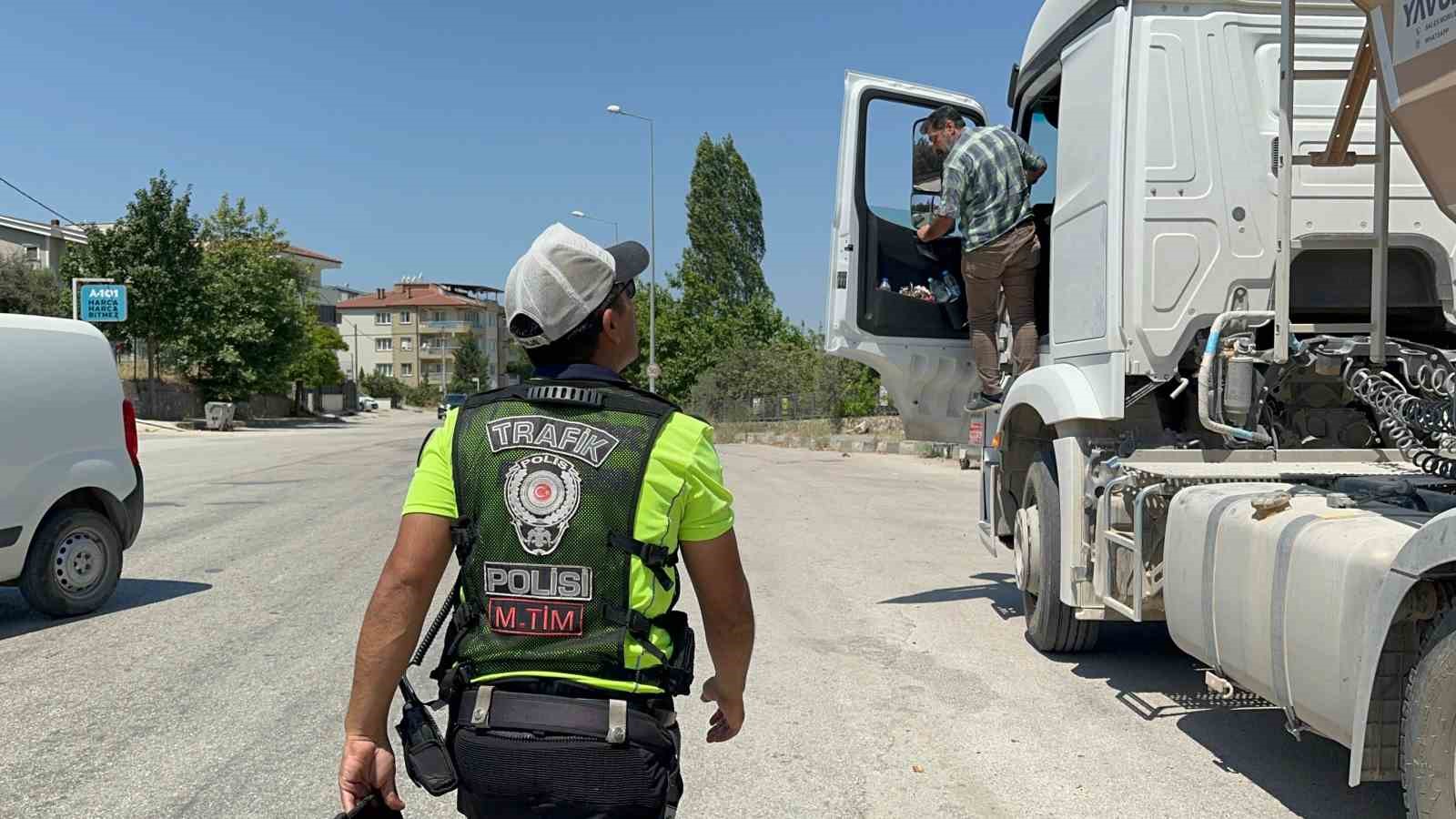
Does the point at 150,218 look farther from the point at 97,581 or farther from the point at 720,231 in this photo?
the point at 97,581

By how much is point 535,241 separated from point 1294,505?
9.43 ft

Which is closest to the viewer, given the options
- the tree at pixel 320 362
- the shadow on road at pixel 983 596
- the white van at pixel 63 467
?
the white van at pixel 63 467

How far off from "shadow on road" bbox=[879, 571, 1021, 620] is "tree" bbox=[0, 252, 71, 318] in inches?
1671

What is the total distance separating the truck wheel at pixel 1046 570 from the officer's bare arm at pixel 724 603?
3931 millimetres

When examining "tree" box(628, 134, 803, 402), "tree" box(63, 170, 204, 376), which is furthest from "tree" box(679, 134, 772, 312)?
"tree" box(63, 170, 204, 376)

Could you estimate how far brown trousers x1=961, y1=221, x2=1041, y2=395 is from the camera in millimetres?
6531

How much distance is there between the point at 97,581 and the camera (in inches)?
300

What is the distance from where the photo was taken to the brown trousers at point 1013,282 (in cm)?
653

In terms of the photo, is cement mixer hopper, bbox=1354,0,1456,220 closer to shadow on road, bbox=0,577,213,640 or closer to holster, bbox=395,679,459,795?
holster, bbox=395,679,459,795

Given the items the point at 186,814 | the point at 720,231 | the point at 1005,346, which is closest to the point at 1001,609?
the point at 1005,346

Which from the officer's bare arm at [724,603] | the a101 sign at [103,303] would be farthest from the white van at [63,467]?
the a101 sign at [103,303]

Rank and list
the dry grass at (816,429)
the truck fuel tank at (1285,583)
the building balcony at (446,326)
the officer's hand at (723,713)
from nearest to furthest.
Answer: the officer's hand at (723,713), the truck fuel tank at (1285,583), the dry grass at (816,429), the building balcony at (446,326)

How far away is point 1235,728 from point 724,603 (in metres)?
3.75

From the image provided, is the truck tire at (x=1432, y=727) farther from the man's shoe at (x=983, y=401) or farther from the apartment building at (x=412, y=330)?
the apartment building at (x=412, y=330)
